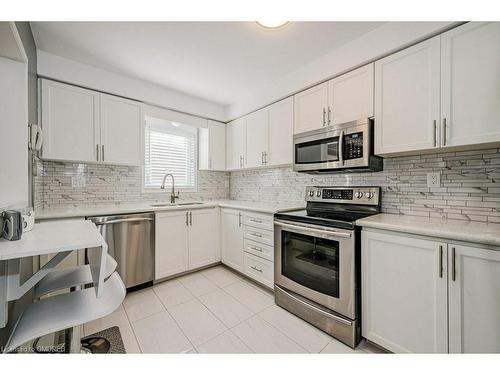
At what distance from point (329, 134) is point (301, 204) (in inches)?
38.4

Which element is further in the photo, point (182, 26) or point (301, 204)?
point (301, 204)

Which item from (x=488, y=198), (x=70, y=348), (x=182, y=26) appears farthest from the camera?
(x=182, y=26)

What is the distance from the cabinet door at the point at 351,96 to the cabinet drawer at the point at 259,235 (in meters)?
1.30

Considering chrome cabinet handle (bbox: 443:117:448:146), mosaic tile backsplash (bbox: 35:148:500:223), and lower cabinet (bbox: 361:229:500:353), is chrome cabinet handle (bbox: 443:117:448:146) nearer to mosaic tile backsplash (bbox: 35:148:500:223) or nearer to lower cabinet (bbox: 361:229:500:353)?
mosaic tile backsplash (bbox: 35:148:500:223)

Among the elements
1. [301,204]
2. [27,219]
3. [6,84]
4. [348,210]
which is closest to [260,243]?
[301,204]

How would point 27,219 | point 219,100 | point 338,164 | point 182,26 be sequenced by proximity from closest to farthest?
point 27,219 < point 182,26 < point 338,164 < point 219,100

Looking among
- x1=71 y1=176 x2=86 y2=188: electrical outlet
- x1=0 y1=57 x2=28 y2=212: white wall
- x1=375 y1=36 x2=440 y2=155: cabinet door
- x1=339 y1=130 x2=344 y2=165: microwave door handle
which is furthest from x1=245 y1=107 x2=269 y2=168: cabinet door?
x1=0 y1=57 x2=28 y2=212: white wall

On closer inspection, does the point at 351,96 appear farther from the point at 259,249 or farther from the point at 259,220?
the point at 259,249

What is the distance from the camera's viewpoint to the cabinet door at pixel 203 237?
2.75 metres

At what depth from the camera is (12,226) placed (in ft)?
3.26

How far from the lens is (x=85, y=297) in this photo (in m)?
1.10

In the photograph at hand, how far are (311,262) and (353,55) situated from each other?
184cm

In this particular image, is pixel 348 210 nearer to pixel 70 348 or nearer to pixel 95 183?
pixel 70 348

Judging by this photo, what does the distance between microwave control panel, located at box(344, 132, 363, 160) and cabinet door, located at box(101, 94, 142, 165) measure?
7.68 feet
